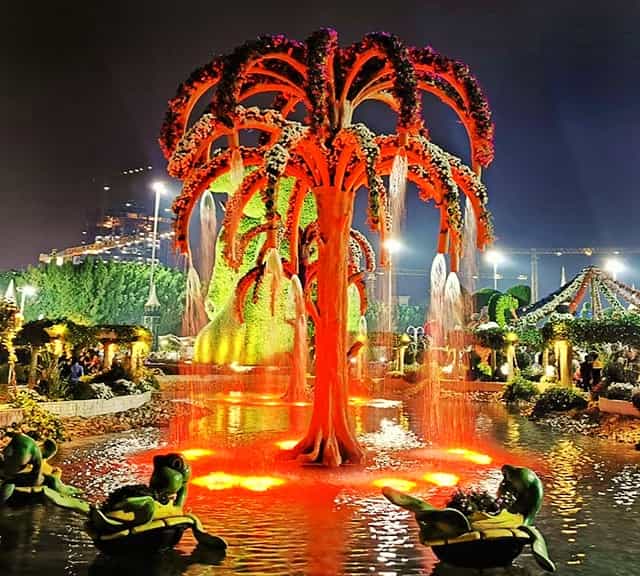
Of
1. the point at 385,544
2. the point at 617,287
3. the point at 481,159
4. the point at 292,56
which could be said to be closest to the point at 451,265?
the point at 481,159

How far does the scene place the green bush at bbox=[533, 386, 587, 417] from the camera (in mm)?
20223

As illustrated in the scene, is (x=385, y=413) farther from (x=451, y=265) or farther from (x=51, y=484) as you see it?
(x=51, y=484)

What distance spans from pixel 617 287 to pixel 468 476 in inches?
1684

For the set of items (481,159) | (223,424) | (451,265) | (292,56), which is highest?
(292,56)

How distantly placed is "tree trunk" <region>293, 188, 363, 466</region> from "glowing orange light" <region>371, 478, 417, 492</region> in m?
1.44

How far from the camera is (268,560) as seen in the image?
598cm

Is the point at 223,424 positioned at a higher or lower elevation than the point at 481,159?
lower

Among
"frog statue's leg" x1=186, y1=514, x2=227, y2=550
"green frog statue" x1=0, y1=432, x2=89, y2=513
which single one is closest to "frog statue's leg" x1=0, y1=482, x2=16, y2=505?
"green frog statue" x1=0, y1=432, x2=89, y2=513

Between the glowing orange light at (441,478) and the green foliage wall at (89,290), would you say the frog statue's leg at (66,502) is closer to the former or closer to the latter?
the glowing orange light at (441,478)

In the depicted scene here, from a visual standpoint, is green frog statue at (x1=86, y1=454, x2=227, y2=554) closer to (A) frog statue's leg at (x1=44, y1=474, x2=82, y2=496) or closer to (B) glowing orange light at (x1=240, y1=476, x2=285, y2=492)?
(A) frog statue's leg at (x1=44, y1=474, x2=82, y2=496)

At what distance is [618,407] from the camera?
1770cm

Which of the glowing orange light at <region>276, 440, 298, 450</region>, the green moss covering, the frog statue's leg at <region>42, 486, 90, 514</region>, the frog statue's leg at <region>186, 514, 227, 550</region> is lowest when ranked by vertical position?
the glowing orange light at <region>276, 440, 298, 450</region>


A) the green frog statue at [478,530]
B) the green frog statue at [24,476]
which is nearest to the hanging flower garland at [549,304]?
the green frog statue at [478,530]

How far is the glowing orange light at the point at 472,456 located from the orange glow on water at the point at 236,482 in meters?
4.18
